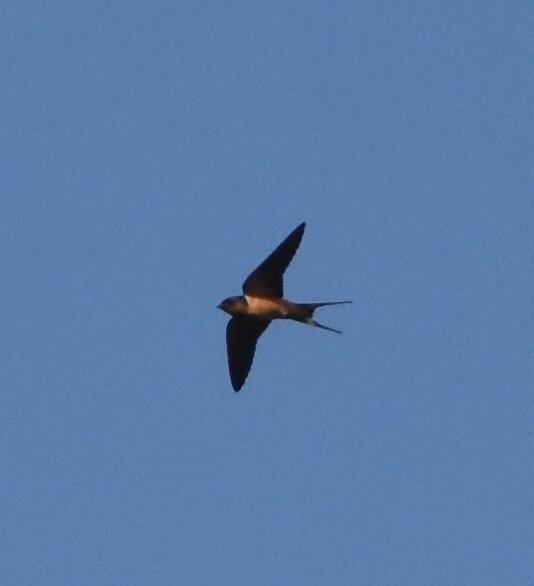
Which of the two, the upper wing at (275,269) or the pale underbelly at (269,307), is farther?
the upper wing at (275,269)

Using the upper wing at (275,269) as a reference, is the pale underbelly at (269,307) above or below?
below

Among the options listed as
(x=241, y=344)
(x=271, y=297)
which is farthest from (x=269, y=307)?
(x=241, y=344)

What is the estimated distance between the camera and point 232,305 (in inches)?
555

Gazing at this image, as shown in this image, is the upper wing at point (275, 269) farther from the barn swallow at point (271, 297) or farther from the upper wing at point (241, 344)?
the upper wing at point (241, 344)

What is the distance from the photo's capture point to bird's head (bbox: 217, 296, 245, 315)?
14.1m

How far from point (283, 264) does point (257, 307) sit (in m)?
0.47

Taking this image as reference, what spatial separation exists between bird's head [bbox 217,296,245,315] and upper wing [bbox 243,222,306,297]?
8.5 inches

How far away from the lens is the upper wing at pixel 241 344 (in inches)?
574

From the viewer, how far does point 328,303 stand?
13070mm

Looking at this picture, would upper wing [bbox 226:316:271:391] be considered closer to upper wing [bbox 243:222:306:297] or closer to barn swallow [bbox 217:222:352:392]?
barn swallow [bbox 217:222:352:392]

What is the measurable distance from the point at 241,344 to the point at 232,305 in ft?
2.37

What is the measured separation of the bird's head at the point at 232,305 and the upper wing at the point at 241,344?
1.07 ft

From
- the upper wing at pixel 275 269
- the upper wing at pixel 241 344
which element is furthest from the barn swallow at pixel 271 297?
the upper wing at pixel 241 344

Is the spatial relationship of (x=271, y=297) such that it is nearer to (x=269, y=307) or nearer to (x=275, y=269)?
(x=269, y=307)
